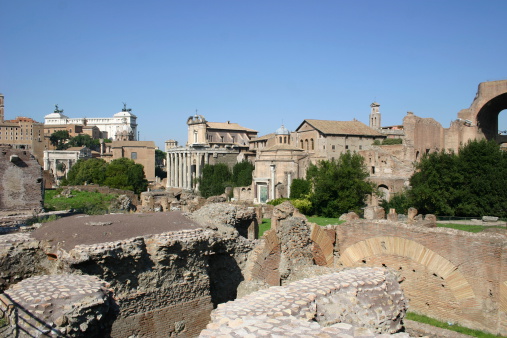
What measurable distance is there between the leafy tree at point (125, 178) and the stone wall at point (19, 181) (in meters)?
29.1

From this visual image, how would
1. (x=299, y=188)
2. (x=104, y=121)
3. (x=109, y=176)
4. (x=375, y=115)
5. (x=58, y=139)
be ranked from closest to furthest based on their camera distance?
(x=299, y=188)
(x=109, y=176)
(x=375, y=115)
(x=58, y=139)
(x=104, y=121)

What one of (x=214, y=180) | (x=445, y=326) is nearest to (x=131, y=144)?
(x=214, y=180)

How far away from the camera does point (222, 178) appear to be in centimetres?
4666

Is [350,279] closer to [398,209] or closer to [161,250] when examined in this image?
[161,250]

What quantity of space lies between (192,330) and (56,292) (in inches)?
134

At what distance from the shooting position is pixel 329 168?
2642 cm

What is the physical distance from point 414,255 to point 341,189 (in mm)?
16307

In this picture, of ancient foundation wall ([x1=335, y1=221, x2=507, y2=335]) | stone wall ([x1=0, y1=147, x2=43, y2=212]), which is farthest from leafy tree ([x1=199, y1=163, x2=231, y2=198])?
ancient foundation wall ([x1=335, y1=221, x2=507, y2=335])

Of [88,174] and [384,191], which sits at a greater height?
[88,174]

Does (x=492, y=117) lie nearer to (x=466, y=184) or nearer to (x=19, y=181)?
(x=466, y=184)

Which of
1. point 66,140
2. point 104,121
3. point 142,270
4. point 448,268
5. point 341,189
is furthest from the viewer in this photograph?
point 104,121

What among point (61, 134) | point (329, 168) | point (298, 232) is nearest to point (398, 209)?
point (329, 168)

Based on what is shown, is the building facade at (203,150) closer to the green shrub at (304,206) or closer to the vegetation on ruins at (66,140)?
the green shrub at (304,206)

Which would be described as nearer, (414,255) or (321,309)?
(321,309)
